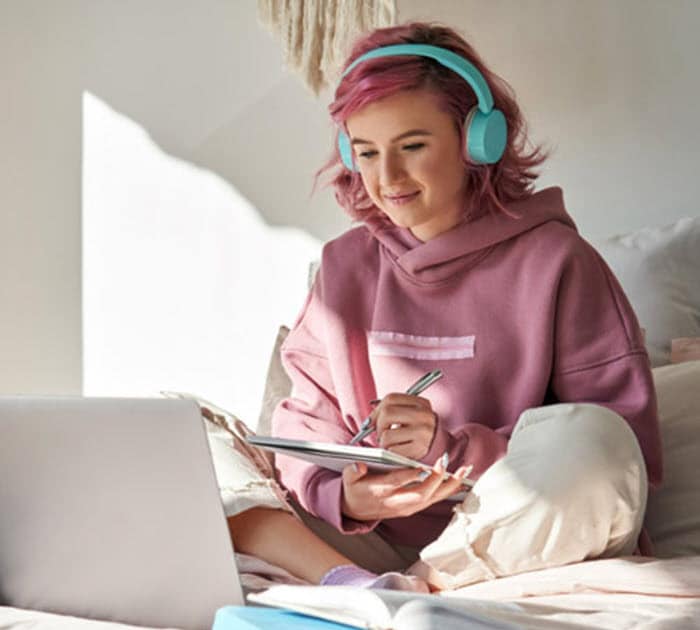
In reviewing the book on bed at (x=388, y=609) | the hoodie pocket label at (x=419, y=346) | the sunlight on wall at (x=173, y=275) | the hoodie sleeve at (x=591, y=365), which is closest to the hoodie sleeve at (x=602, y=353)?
the hoodie sleeve at (x=591, y=365)

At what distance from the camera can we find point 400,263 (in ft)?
6.27

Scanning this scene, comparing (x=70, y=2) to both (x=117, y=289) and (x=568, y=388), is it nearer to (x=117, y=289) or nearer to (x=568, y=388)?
(x=117, y=289)

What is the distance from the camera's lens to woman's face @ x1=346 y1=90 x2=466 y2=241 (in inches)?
71.7

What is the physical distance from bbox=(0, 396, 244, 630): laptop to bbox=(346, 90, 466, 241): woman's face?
0.66 metres

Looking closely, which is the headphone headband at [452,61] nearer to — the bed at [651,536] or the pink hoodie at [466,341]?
the pink hoodie at [466,341]

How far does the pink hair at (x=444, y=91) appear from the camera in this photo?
1822mm

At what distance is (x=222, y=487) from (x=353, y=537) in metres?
0.20

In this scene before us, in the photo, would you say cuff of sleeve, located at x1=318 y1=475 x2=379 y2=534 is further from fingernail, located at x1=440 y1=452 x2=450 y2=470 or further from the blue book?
the blue book

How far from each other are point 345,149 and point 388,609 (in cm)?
101

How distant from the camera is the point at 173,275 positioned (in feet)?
9.80

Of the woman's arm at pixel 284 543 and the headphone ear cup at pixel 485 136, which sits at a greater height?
the headphone ear cup at pixel 485 136

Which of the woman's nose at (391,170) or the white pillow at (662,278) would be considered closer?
the woman's nose at (391,170)

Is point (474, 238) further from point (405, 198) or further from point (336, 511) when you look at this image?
point (336, 511)

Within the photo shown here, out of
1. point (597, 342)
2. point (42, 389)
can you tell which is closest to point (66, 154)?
point (42, 389)
